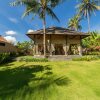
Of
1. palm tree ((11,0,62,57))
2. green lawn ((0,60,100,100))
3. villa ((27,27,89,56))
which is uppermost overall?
palm tree ((11,0,62,57))

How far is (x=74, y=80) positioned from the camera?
14.5m

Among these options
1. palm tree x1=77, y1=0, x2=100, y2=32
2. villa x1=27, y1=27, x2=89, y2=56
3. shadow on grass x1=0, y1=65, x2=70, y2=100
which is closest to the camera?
shadow on grass x1=0, y1=65, x2=70, y2=100

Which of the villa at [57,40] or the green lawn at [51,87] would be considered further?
the villa at [57,40]

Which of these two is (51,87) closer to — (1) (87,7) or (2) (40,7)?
(2) (40,7)

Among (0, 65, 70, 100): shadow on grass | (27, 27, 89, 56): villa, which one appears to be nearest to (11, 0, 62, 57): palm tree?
(27, 27, 89, 56): villa

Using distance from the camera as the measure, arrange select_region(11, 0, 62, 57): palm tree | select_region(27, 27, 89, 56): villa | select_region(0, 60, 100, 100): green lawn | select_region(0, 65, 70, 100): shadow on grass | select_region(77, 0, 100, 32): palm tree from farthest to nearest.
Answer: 1. select_region(77, 0, 100, 32): palm tree
2. select_region(27, 27, 89, 56): villa
3. select_region(11, 0, 62, 57): palm tree
4. select_region(0, 65, 70, 100): shadow on grass
5. select_region(0, 60, 100, 100): green lawn

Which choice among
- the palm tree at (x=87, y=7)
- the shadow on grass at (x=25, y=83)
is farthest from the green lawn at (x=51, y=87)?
the palm tree at (x=87, y=7)

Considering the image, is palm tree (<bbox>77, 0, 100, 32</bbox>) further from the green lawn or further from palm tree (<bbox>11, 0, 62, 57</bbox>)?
the green lawn

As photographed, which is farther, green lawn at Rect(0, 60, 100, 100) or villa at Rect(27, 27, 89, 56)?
villa at Rect(27, 27, 89, 56)

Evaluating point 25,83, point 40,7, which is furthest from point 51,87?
point 40,7

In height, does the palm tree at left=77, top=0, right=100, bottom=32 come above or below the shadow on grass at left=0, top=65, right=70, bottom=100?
above

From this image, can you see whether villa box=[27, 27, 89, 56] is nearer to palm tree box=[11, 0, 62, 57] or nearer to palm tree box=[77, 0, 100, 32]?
palm tree box=[11, 0, 62, 57]

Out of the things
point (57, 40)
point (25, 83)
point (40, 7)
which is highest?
point (40, 7)

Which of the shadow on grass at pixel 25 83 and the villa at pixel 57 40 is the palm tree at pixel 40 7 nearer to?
the villa at pixel 57 40
